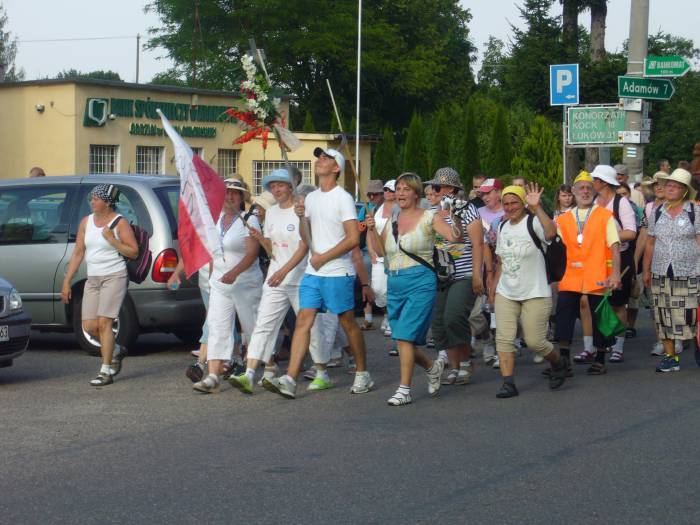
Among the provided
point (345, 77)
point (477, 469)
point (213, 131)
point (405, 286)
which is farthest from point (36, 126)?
point (345, 77)

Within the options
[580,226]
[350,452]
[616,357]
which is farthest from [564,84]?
[350,452]

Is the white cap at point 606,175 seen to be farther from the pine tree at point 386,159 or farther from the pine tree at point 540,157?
the pine tree at point 386,159

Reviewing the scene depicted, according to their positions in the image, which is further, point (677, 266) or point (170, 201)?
point (170, 201)

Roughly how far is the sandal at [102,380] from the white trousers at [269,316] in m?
1.34

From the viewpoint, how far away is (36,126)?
113 ft

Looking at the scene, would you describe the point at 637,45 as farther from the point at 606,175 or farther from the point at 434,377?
the point at 434,377

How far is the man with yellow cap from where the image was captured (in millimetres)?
11195

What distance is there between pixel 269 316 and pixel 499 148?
36.1 metres

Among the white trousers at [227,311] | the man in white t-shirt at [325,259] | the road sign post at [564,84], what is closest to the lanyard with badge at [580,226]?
the man in white t-shirt at [325,259]

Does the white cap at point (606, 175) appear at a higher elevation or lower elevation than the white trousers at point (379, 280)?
higher

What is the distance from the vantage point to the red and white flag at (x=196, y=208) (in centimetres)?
1027

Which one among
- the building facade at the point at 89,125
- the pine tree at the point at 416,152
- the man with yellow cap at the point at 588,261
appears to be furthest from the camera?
the pine tree at the point at 416,152

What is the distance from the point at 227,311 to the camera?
1039cm

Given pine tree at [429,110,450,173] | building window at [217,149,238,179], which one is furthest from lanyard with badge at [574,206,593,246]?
pine tree at [429,110,450,173]
